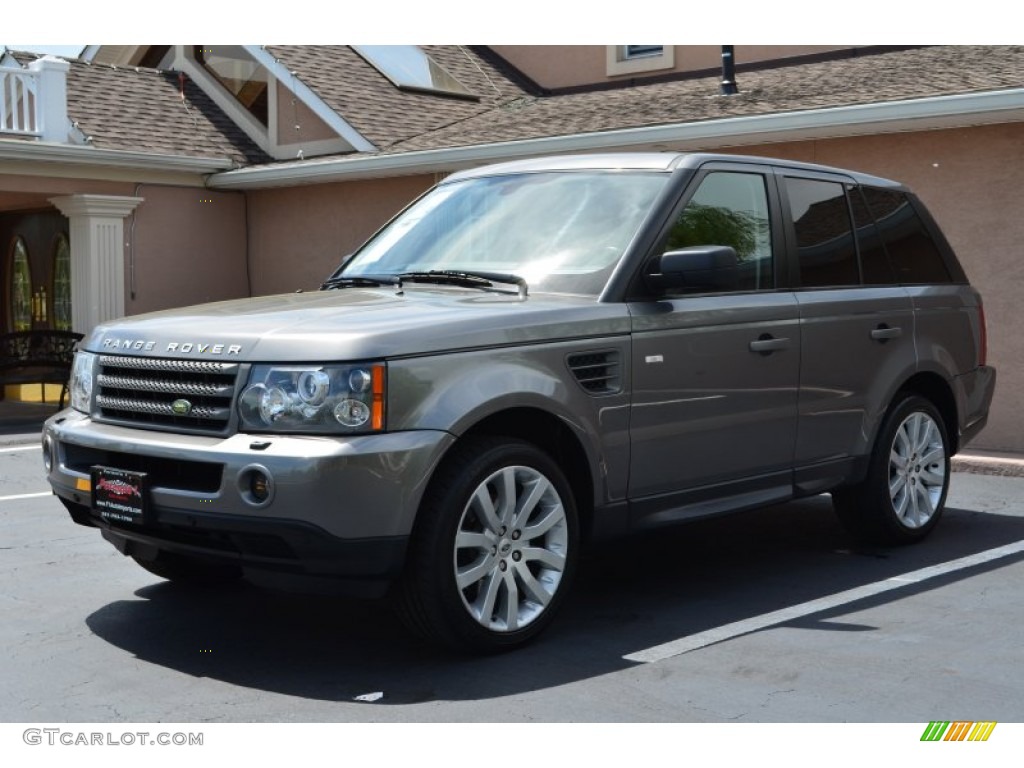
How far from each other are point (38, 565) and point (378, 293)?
256 centimetres

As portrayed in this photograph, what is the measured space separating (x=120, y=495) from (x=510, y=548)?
1457 millimetres

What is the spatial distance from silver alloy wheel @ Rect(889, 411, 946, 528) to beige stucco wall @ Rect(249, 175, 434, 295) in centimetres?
892

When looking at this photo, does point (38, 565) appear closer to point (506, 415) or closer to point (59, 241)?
point (506, 415)

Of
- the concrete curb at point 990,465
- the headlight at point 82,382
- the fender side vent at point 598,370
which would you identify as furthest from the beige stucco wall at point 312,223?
the fender side vent at point 598,370

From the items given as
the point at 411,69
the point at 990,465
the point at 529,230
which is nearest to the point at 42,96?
the point at 411,69

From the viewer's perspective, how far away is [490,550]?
5059 mm

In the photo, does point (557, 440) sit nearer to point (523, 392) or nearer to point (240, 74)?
point (523, 392)

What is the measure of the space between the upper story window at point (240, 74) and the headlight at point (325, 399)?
13693mm

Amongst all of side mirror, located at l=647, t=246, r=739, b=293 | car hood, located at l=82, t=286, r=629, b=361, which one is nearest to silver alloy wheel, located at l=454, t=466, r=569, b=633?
car hood, located at l=82, t=286, r=629, b=361

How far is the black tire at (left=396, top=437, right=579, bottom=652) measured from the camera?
191 inches

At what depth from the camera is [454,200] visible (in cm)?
650

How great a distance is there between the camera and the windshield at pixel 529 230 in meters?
5.75

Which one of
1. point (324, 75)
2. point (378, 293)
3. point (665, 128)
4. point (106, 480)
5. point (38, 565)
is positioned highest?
point (324, 75)

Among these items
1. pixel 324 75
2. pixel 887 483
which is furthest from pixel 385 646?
pixel 324 75
